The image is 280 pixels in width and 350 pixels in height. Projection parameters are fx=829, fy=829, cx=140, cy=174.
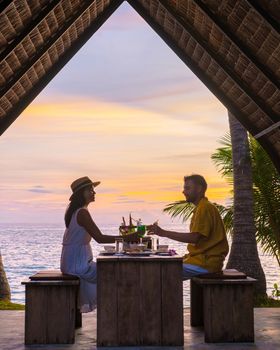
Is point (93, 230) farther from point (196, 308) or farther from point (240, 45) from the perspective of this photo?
A: point (240, 45)

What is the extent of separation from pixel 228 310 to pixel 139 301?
0.87 m

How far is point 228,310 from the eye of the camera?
7.77 m

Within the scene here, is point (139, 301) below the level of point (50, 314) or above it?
above

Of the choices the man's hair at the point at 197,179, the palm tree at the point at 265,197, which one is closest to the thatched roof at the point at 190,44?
the man's hair at the point at 197,179

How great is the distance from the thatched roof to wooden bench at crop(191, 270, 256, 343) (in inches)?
83.4

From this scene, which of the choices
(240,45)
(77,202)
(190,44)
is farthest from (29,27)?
(240,45)

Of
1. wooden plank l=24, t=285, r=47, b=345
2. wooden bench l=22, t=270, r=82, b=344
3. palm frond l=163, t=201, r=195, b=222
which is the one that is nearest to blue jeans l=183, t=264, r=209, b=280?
wooden bench l=22, t=270, r=82, b=344

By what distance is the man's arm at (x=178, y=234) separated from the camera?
7.70 metres

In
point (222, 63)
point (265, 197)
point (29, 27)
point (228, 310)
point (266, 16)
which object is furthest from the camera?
point (265, 197)

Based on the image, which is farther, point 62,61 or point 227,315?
point 62,61

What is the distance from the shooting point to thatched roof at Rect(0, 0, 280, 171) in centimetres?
838

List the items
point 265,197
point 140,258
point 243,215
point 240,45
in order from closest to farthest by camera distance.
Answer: point 140,258
point 240,45
point 243,215
point 265,197

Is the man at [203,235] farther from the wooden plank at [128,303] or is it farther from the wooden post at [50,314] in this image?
the wooden post at [50,314]

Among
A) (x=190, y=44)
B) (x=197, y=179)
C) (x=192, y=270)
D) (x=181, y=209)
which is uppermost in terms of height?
(x=190, y=44)
